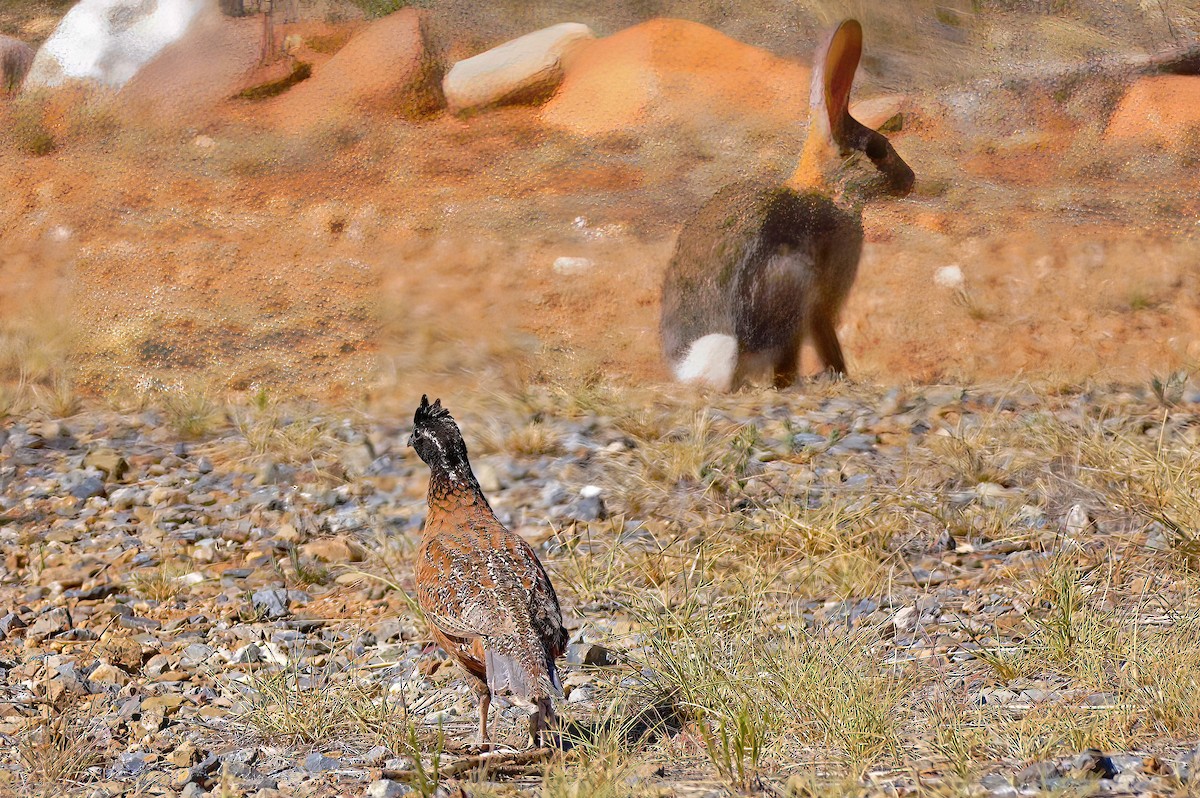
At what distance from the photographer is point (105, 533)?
515 centimetres

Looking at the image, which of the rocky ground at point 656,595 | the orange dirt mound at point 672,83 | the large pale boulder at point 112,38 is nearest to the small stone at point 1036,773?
the rocky ground at point 656,595

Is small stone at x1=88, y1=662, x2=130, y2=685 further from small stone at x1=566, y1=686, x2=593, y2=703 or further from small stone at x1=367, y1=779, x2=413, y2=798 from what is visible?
small stone at x1=566, y1=686, x2=593, y2=703

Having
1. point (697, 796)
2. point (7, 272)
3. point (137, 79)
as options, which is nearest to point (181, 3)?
point (137, 79)

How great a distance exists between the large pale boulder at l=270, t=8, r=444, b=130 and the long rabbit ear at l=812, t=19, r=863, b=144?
1.88 metres

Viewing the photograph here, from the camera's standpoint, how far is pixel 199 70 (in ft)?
21.4

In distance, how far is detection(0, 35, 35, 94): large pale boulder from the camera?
22.0 feet

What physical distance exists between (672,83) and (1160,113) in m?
2.41

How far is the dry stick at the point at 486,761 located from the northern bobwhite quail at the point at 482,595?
0.17 ft

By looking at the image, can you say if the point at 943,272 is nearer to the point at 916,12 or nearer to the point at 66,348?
the point at 916,12

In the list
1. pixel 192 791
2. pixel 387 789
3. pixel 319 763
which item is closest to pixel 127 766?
pixel 192 791

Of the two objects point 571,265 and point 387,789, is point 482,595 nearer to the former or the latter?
point 387,789

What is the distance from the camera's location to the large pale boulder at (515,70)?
6324mm

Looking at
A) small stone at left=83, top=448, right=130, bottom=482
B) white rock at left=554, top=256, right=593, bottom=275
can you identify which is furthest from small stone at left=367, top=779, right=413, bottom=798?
white rock at left=554, top=256, right=593, bottom=275

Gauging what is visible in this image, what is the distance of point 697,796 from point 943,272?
3.87 m
